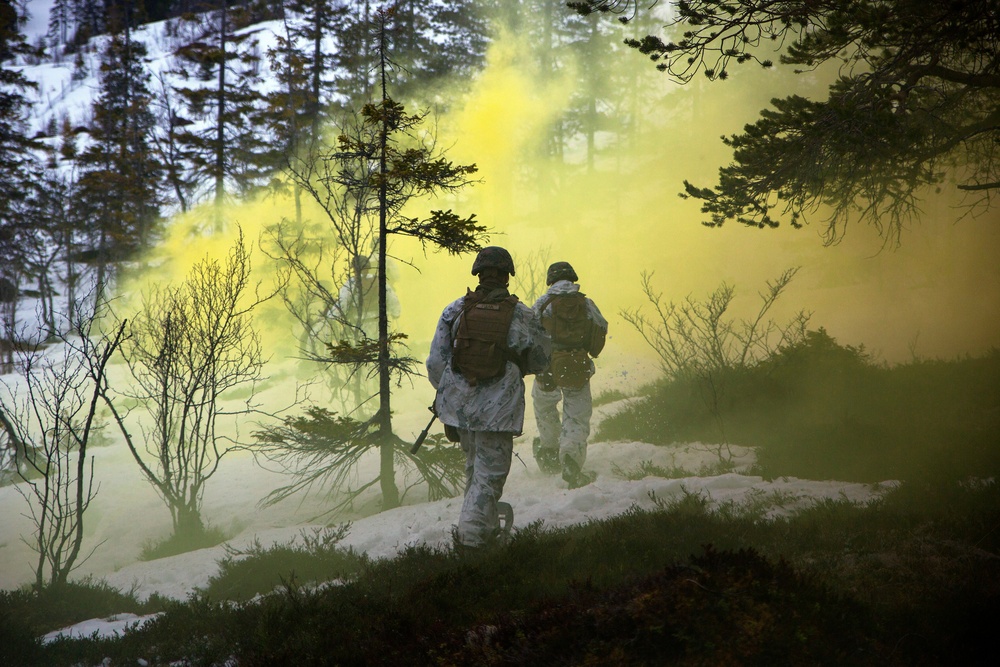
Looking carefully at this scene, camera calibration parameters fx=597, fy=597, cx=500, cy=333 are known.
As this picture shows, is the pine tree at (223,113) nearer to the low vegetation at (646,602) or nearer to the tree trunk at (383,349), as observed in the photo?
the tree trunk at (383,349)

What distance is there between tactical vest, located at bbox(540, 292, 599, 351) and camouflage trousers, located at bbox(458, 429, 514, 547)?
8.88ft

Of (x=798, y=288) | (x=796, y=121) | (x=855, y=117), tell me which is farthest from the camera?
(x=798, y=288)

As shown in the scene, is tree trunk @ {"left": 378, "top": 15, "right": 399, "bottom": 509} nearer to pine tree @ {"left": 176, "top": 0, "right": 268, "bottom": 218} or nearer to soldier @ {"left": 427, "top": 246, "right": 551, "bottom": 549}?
soldier @ {"left": 427, "top": 246, "right": 551, "bottom": 549}

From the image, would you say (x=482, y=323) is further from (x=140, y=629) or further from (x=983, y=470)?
(x=983, y=470)

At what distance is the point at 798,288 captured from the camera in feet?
69.1

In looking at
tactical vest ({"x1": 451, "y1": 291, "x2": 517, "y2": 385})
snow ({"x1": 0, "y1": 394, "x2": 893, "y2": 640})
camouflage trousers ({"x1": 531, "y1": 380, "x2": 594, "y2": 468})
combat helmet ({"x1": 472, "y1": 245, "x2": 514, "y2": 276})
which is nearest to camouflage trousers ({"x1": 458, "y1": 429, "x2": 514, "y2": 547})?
tactical vest ({"x1": 451, "y1": 291, "x2": 517, "y2": 385})

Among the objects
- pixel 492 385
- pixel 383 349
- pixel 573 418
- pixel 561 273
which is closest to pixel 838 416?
pixel 573 418

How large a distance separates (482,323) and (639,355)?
1442 cm

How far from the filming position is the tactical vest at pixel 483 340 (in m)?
4.84

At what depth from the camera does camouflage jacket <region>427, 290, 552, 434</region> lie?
484cm

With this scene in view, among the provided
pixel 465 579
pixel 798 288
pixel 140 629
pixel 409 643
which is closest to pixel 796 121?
pixel 465 579

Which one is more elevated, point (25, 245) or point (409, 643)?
point (25, 245)

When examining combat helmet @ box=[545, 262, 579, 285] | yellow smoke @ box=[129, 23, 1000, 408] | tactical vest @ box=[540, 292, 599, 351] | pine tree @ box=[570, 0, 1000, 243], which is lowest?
tactical vest @ box=[540, 292, 599, 351]

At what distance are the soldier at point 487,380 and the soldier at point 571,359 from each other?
95.0 inches
